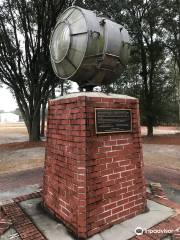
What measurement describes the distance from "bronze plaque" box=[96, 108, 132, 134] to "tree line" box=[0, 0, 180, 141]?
8.78 meters

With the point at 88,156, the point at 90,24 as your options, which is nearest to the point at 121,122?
the point at 88,156

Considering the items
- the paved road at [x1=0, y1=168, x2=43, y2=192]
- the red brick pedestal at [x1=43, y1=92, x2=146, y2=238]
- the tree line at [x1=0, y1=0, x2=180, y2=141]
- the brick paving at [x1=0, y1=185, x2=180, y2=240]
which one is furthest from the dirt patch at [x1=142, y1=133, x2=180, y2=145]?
the red brick pedestal at [x1=43, y1=92, x2=146, y2=238]

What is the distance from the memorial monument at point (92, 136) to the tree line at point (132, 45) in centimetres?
843

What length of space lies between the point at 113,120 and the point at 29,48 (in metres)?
12.7

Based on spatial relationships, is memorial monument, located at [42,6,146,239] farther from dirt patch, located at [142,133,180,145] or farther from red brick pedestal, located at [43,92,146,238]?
dirt patch, located at [142,133,180,145]

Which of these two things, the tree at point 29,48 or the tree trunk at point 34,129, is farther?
the tree trunk at point 34,129

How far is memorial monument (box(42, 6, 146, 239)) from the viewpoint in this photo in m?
3.19

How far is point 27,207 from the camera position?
4.09 metres

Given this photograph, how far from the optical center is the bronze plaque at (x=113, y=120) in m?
3.32

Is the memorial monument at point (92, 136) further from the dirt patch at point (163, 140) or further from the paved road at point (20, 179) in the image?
the dirt patch at point (163, 140)

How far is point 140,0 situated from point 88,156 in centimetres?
1619

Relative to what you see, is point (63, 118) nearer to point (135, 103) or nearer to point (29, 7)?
point (135, 103)

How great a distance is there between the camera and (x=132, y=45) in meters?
17.1

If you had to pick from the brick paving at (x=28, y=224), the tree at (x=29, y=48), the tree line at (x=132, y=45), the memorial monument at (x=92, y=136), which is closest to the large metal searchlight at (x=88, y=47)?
the memorial monument at (x=92, y=136)
